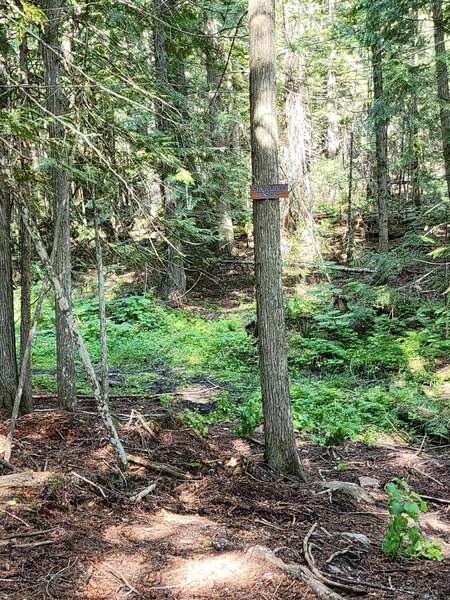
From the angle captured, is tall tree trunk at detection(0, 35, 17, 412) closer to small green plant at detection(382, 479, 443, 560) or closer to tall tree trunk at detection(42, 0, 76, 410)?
tall tree trunk at detection(42, 0, 76, 410)

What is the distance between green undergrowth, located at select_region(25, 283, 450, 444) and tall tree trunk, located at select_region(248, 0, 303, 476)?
4.81ft

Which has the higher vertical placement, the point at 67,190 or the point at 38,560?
the point at 67,190

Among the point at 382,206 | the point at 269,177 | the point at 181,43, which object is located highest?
the point at 181,43

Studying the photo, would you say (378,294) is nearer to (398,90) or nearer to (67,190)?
(398,90)

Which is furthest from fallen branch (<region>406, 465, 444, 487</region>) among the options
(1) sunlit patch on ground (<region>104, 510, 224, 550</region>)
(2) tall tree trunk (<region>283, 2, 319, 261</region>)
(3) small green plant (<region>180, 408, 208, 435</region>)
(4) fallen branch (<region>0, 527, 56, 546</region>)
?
(2) tall tree trunk (<region>283, 2, 319, 261</region>)

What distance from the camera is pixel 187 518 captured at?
175 inches

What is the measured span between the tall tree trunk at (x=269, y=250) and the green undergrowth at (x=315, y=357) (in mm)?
1466

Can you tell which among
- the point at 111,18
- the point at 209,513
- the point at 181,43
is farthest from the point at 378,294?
the point at 209,513

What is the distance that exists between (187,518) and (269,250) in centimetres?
282

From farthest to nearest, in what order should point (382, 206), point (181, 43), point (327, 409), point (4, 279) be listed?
point (382, 206) < point (327, 409) < point (181, 43) < point (4, 279)

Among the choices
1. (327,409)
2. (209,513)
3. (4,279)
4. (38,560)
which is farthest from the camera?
(327,409)

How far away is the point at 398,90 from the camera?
12797 mm

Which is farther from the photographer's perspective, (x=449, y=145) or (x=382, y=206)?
(x=382, y=206)

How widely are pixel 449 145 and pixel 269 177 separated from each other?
7.19m
